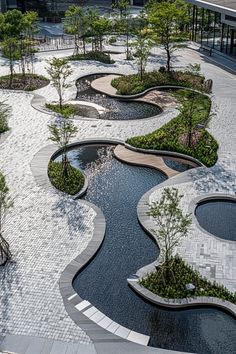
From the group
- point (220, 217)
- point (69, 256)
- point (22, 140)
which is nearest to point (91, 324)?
point (69, 256)

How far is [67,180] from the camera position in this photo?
18.7 metres

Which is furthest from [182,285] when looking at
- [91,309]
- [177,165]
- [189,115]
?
[189,115]

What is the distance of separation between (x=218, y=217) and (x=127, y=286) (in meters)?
5.10

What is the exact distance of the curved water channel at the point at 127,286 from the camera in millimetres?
11570

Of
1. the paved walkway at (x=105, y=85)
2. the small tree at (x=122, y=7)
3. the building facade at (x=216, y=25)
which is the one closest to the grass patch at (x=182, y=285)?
the paved walkway at (x=105, y=85)

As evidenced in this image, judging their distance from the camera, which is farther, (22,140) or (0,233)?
(22,140)

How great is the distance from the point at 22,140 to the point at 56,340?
12964 millimetres

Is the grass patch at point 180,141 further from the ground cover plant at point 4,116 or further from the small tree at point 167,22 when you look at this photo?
the small tree at point 167,22

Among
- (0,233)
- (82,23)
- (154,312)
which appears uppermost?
(82,23)

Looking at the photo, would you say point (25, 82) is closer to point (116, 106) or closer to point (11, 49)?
point (11, 49)

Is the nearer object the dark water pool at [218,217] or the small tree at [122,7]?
the dark water pool at [218,217]

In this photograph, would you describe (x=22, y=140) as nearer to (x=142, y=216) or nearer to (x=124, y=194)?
(x=124, y=194)

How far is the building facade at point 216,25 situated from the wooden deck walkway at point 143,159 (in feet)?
57.4

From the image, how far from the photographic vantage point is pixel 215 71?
34.7m
